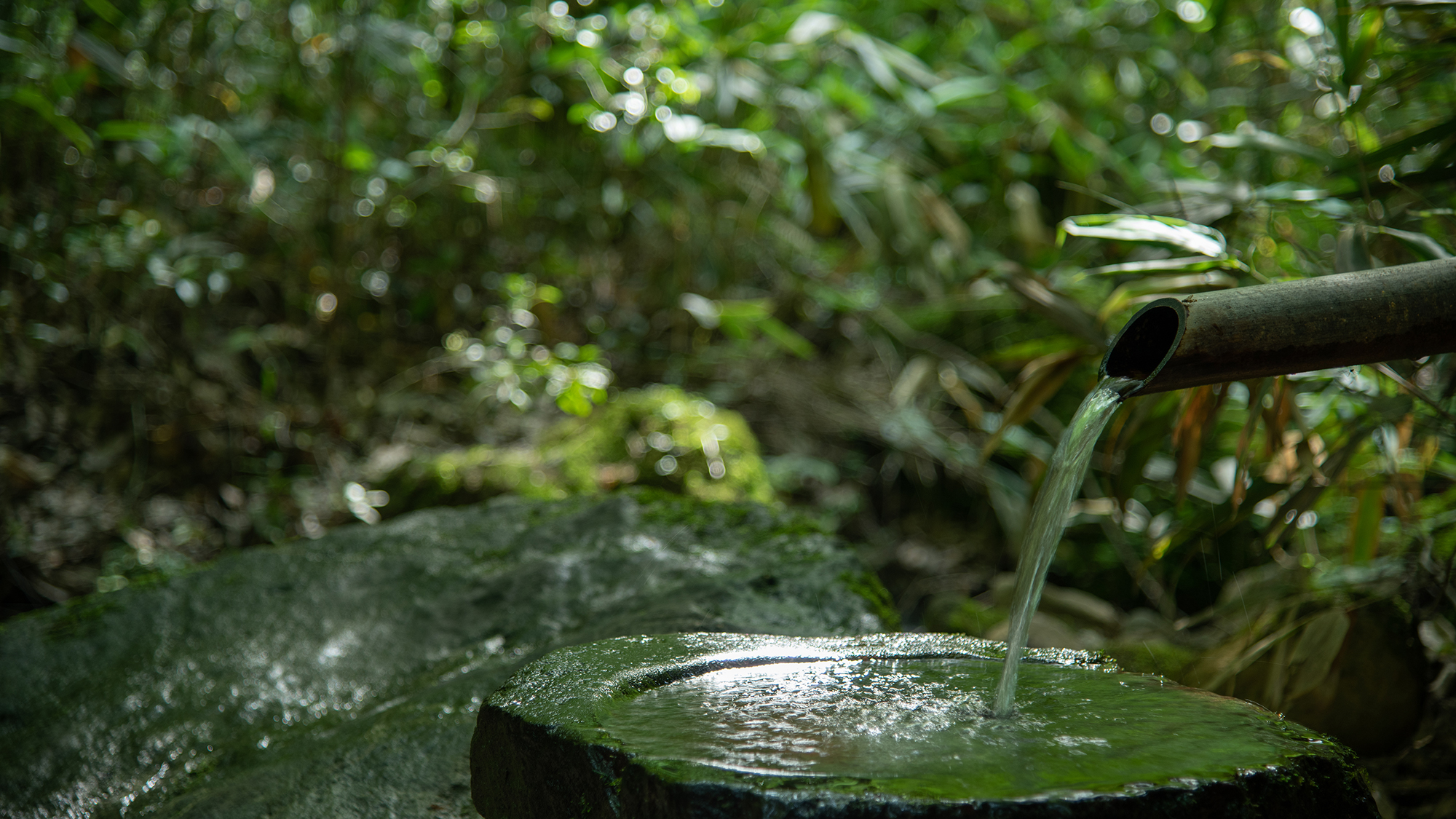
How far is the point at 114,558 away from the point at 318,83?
207 cm

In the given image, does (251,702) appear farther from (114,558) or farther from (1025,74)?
(1025,74)

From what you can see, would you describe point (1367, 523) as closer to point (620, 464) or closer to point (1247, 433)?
point (1247, 433)

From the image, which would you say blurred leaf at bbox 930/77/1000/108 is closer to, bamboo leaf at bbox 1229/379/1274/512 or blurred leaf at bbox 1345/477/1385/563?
blurred leaf at bbox 1345/477/1385/563

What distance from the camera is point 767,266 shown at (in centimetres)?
496

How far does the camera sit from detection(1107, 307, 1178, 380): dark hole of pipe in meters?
1.05

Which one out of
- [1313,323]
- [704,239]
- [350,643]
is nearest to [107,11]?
[350,643]

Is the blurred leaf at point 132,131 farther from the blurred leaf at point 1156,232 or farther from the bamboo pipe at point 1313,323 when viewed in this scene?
the bamboo pipe at point 1313,323

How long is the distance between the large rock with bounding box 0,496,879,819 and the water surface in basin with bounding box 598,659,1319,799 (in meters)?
0.39

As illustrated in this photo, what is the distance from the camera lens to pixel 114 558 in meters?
2.74

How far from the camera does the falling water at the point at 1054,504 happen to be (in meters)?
1.14

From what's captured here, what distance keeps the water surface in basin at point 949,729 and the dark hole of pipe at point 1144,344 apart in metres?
0.41

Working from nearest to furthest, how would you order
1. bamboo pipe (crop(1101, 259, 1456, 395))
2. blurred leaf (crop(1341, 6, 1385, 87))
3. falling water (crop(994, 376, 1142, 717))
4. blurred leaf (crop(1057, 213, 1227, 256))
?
1. bamboo pipe (crop(1101, 259, 1456, 395))
2. falling water (crop(994, 376, 1142, 717))
3. blurred leaf (crop(1057, 213, 1227, 256))
4. blurred leaf (crop(1341, 6, 1385, 87))

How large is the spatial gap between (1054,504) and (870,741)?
51 centimetres

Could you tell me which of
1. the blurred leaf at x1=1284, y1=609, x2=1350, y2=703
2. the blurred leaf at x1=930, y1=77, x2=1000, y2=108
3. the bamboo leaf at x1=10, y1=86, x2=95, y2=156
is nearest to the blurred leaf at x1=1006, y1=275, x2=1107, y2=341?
the blurred leaf at x1=1284, y1=609, x2=1350, y2=703
